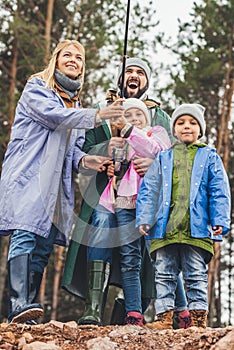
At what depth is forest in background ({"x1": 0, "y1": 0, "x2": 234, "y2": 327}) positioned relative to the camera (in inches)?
658

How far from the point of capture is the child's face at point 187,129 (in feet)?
18.4

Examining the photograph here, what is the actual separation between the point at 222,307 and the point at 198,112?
14.4 m


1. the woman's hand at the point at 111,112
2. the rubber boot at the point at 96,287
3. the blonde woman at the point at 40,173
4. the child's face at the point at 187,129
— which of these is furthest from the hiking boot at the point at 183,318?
the woman's hand at the point at 111,112

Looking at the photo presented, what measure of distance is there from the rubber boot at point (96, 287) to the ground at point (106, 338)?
0.75 metres

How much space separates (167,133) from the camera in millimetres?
6047

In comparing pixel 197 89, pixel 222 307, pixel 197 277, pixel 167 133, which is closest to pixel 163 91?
pixel 197 89

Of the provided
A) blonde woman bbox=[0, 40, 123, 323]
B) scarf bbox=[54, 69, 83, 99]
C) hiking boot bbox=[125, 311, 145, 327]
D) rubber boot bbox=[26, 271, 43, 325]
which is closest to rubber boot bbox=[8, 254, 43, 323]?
blonde woman bbox=[0, 40, 123, 323]

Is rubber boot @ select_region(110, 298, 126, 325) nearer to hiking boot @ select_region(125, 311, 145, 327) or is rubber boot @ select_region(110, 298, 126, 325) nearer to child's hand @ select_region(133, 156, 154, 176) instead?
hiking boot @ select_region(125, 311, 145, 327)

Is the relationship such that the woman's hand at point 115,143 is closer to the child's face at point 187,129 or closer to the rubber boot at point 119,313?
the child's face at point 187,129

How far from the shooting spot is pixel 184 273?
519 centimetres

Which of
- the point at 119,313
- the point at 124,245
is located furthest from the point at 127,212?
the point at 119,313

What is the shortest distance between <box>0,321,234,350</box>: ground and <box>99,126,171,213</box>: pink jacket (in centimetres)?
131

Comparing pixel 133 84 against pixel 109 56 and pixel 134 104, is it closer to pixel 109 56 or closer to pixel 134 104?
pixel 134 104

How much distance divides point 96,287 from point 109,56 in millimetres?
12638
